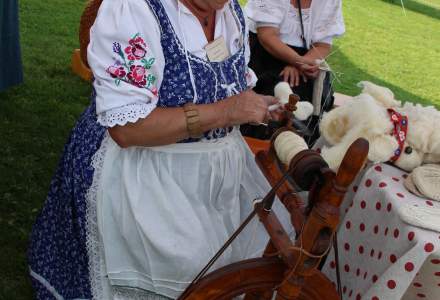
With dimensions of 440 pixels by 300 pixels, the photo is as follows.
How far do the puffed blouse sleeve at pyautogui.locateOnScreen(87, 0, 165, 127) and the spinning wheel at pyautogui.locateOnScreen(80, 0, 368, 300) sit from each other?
345mm

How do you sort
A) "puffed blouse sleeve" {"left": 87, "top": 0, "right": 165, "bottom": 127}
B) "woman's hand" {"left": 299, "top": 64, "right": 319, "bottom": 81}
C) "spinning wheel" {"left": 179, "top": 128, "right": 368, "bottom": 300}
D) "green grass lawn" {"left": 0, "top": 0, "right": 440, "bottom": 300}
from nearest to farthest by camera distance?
1. "spinning wheel" {"left": 179, "top": 128, "right": 368, "bottom": 300}
2. "puffed blouse sleeve" {"left": 87, "top": 0, "right": 165, "bottom": 127}
3. "woman's hand" {"left": 299, "top": 64, "right": 319, "bottom": 81}
4. "green grass lawn" {"left": 0, "top": 0, "right": 440, "bottom": 300}

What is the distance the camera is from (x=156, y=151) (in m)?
1.48

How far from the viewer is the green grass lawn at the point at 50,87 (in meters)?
2.66

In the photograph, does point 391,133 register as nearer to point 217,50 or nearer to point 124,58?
point 217,50

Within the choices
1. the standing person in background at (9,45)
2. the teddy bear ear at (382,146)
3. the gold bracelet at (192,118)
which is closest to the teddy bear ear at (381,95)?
the teddy bear ear at (382,146)

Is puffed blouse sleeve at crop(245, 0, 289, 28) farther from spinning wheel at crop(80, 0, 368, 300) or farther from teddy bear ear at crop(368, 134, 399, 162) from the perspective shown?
spinning wheel at crop(80, 0, 368, 300)

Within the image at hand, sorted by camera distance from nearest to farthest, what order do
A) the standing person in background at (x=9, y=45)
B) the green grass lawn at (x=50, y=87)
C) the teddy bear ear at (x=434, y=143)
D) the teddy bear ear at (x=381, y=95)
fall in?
the teddy bear ear at (x=434, y=143), the teddy bear ear at (x=381, y=95), the green grass lawn at (x=50, y=87), the standing person in background at (x=9, y=45)

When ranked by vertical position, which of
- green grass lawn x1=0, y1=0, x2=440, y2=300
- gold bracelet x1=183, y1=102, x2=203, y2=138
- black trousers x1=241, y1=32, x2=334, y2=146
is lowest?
green grass lawn x1=0, y1=0, x2=440, y2=300

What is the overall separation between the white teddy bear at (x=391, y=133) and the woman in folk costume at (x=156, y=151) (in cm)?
24

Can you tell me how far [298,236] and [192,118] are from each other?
45 centimetres

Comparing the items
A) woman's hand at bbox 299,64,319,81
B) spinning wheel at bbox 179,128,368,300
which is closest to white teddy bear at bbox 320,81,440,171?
spinning wheel at bbox 179,128,368,300

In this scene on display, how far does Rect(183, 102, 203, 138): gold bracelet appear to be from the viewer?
1.40m

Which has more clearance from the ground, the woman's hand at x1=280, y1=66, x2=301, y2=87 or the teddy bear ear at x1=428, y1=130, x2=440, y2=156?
the teddy bear ear at x1=428, y1=130, x2=440, y2=156

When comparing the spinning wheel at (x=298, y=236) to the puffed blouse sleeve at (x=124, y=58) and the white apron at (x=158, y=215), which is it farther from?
the puffed blouse sleeve at (x=124, y=58)
